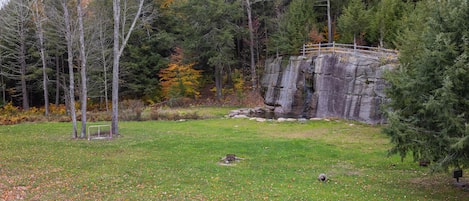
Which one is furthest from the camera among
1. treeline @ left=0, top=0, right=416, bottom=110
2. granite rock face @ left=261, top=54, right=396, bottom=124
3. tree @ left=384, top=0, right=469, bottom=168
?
treeline @ left=0, top=0, right=416, bottom=110

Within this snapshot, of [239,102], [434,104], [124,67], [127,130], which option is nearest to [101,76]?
[124,67]

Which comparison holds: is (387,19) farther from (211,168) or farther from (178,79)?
(211,168)

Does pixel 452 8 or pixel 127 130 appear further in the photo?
pixel 127 130

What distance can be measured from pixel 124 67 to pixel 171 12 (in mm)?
8129

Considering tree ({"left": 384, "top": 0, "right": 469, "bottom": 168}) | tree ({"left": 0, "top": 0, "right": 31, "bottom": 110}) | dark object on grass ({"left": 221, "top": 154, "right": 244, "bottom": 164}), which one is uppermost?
tree ({"left": 0, "top": 0, "right": 31, "bottom": 110})

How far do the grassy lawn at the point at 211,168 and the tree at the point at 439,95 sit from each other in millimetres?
1453

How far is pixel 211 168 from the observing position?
1275cm

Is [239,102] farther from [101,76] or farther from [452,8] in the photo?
[452,8]

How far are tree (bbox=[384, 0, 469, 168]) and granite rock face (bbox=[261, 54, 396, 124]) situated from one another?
11.3 meters

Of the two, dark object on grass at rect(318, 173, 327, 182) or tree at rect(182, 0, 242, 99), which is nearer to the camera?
dark object on grass at rect(318, 173, 327, 182)

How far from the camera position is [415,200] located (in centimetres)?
934

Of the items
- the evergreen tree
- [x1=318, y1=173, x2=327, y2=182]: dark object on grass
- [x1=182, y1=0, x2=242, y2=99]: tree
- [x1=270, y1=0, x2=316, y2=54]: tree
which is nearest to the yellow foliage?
the evergreen tree

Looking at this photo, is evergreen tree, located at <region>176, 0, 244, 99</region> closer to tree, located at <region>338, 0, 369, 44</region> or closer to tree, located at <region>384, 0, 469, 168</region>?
tree, located at <region>338, 0, 369, 44</region>

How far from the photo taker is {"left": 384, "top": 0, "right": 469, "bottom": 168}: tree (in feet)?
27.6
